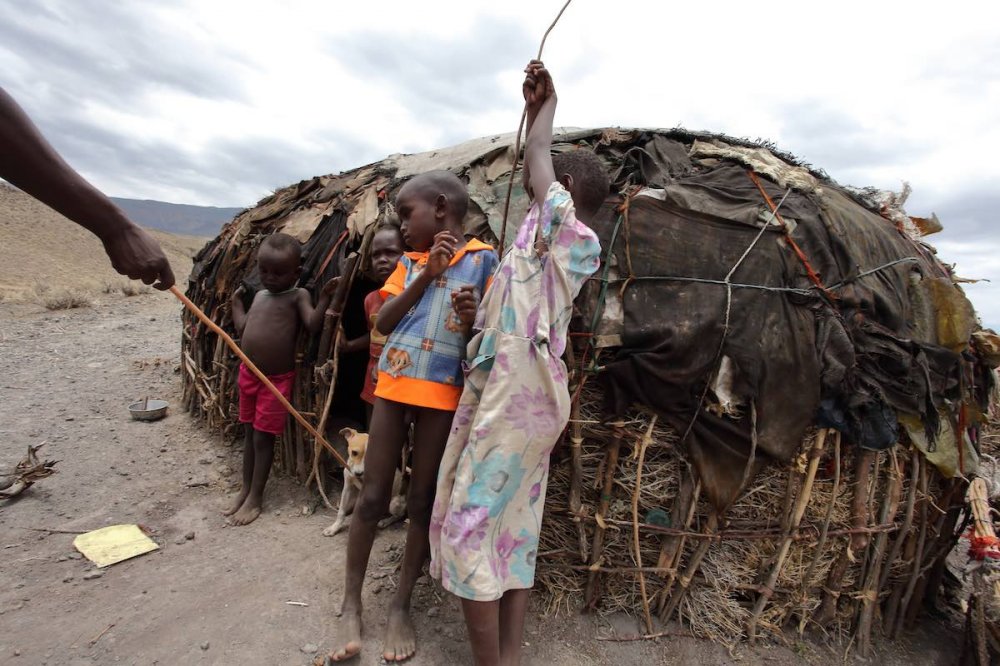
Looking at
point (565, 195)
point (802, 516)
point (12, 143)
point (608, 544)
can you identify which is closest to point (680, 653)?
point (608, 544)

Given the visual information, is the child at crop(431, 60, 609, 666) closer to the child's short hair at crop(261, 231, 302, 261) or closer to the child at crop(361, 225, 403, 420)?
the child at crop(361, 225, 403, 420)

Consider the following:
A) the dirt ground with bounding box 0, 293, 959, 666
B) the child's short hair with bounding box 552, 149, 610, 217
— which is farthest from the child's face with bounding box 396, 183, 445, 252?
the dirt ground with bounding box 0, 293, 959, 666

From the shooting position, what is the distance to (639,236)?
8.57ft

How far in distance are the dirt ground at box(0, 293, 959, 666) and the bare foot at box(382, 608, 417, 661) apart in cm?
6

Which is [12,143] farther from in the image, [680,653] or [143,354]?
[143,354]

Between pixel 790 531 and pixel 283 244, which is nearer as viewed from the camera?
pixel 790 531

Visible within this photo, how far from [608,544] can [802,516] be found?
95 centimetres

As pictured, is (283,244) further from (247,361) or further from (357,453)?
(357,453)

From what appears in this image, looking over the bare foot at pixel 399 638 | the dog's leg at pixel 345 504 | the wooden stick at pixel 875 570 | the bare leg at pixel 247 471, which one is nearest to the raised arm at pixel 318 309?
the bare leg at pixel 247 471

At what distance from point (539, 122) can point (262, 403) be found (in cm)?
257

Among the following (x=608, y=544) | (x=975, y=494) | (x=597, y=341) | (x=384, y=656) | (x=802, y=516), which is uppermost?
(x=597, y=341)

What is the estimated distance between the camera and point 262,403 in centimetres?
343

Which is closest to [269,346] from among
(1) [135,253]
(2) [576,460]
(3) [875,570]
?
(1) [135,253]

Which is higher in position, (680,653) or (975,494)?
→ (975,494)
